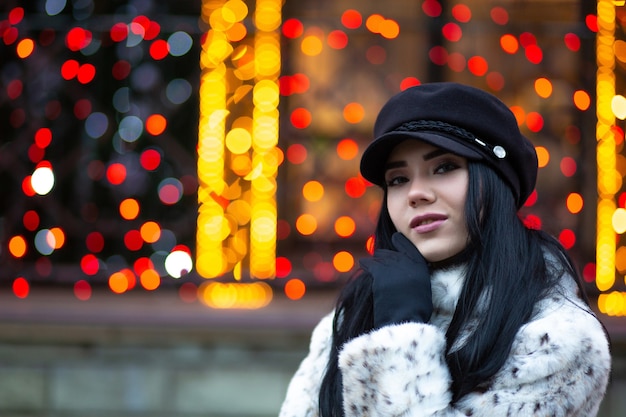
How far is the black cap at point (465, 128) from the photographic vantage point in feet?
5.91

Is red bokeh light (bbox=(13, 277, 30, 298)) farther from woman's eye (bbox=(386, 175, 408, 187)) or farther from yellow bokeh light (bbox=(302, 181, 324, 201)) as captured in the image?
woman's eye (bbox=(386, 175, 408, 187))

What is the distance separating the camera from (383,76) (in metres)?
5.74

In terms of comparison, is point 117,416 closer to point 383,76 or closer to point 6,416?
point 6,416

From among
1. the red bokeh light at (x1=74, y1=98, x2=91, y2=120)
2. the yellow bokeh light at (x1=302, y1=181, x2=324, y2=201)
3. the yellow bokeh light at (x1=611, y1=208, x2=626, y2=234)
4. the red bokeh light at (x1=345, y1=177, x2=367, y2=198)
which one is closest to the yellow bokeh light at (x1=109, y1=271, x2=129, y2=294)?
the red bokeh light at (x1=74, y1=98, x2=91, y2=120)

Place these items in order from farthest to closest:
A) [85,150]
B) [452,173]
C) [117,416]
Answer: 1. [85,150]
2. [117,416]
3. [452,173]

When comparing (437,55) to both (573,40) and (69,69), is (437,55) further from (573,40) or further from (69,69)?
(69,69)

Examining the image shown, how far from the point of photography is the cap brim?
1.76 m

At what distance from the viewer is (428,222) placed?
6.03 ft

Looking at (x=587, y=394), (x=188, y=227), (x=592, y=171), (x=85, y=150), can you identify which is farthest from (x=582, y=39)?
(x=587, y=394)

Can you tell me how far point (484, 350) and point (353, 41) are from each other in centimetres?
422

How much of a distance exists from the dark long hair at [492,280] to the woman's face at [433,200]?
0.03m

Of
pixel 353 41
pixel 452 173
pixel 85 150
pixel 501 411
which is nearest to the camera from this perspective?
pixel 501 411

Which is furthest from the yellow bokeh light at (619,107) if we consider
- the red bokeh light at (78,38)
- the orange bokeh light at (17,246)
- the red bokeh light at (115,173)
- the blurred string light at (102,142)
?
the orange bokeh light at (17,246)

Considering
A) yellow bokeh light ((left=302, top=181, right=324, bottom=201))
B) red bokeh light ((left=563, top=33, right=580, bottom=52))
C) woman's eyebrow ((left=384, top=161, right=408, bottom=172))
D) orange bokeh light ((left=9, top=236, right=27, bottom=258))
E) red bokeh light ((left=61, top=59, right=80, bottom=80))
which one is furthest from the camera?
yellow bokeh light ((left=302, top=181, right=324, bottom=201))
